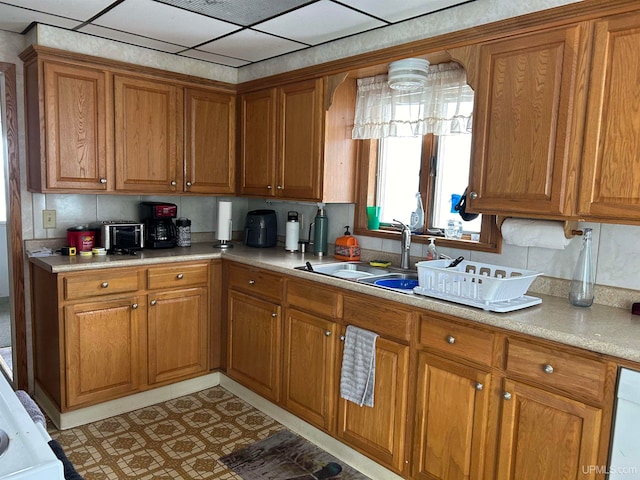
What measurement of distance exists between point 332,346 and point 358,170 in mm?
1190

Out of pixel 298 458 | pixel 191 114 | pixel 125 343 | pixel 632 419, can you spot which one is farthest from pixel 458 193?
pixel 125 343

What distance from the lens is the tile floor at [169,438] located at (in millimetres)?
2422

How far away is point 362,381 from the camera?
92.2 inches

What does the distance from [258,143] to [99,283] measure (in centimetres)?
139

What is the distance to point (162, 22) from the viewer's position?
8.80 ft

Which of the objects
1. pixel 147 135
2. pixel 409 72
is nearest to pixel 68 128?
pixel 147 135

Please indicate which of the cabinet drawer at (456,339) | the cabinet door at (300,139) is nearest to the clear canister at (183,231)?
the cabinet door at (300,139)

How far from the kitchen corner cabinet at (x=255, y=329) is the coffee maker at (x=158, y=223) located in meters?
0.52

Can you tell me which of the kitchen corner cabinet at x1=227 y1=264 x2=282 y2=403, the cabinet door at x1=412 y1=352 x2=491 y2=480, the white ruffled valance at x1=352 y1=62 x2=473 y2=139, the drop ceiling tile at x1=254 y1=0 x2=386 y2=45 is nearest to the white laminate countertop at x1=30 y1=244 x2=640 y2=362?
the kitchen corner cabinet at x1=227 y1=264 x2=282 y2=403

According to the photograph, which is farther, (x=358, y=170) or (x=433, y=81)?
(x=358, y=170)

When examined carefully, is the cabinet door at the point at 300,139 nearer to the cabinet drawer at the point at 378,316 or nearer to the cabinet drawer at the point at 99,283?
the cabinet drawer at the point at 378,316

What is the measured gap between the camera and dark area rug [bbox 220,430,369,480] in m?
2.41

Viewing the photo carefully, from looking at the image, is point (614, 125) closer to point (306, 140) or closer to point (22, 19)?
point (306, 140)

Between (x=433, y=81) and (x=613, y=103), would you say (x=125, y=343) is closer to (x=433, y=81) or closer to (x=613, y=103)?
(x=433, y=81)
